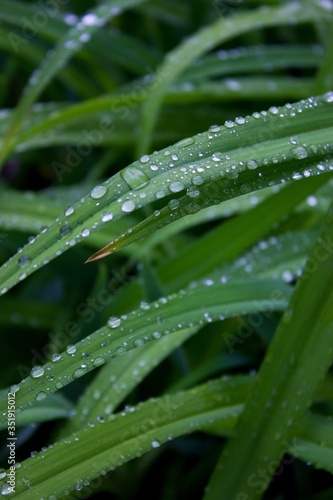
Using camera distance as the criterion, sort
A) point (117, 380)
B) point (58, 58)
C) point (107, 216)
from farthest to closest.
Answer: point (58, 58)
point (117, 380)
point (107, 216)

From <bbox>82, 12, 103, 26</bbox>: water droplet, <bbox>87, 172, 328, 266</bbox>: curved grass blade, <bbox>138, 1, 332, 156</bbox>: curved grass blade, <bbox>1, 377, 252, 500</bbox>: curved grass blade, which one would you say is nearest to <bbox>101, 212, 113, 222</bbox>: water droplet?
<bbox>1, 377, 252, 500</bbox>: curved grass blade

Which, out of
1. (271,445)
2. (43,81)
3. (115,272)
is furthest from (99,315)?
(43,81)

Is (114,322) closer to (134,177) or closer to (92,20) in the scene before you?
(134,177)

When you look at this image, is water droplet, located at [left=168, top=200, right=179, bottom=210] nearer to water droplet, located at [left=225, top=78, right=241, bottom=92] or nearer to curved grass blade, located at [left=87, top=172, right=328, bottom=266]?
curved grass blade, located at [left=87, top=172, right=328, bottom=266]

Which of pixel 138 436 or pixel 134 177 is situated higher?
pixel 134 177

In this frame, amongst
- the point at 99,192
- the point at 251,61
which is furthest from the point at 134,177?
the point at 251,61

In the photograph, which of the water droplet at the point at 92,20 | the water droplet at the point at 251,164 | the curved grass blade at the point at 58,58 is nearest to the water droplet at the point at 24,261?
the water droplet at the point at 251,164

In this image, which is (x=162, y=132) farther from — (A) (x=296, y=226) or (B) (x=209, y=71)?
(A) (x=296, y=226)
